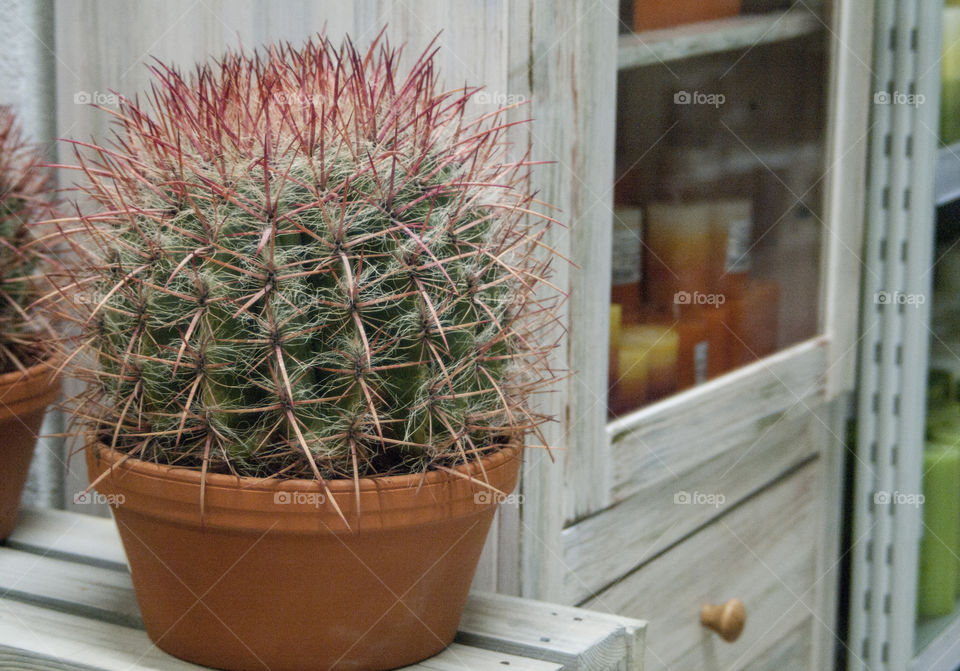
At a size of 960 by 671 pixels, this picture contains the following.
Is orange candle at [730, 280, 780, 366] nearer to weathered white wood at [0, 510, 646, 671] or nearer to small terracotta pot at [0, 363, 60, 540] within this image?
weathered white wood at [0, 510, 646, 671]

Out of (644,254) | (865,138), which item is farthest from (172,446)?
(865,138)

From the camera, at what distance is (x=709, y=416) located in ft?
3.29

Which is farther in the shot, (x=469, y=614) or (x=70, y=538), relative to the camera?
(x=70, y=538)

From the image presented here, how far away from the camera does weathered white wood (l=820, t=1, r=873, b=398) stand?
1.16 m

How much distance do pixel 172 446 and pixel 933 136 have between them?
101 centimetres

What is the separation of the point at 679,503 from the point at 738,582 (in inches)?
6.9

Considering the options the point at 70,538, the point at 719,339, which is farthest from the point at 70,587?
the point at 719,339

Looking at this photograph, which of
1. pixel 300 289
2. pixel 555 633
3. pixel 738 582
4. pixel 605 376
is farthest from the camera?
pixel 738 582

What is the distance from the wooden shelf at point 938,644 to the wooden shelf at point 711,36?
0.86 meters

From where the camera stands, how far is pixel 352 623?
1.87 feet

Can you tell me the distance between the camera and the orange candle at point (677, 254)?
98cm

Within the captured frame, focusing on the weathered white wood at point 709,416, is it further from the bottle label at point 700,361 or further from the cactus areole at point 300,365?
the cactus areole at point 300,365

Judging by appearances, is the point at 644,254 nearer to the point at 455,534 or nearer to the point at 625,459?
→ the point at 625,459

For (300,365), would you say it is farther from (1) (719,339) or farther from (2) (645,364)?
(1) (719,339)
